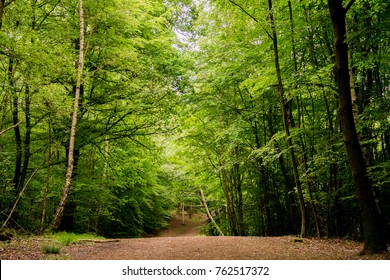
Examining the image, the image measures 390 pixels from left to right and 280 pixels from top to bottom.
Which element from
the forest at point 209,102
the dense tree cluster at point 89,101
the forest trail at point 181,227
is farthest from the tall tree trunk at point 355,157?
the forest trail at point 181,227

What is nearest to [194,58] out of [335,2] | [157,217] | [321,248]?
[335,2]

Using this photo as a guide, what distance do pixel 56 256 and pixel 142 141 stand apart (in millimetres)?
6981

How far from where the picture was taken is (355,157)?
509 centimetres

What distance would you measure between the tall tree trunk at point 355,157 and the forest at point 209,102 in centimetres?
2

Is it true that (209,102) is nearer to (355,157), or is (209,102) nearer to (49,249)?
(355,157)

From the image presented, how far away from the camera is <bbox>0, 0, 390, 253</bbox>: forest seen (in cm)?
698

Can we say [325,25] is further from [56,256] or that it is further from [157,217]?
[157,217]

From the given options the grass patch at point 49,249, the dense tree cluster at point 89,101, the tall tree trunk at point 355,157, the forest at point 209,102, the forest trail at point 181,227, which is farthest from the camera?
the forest trail at point 181,227

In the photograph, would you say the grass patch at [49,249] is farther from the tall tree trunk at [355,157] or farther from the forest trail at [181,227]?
the forest trail at [181,227]

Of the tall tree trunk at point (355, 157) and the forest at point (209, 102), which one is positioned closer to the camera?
the tall tree trunk at point (355, 157)

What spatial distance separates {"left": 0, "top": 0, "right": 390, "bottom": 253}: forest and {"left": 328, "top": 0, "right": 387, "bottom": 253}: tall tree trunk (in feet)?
0.06

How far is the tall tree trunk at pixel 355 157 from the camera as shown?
16.2ft

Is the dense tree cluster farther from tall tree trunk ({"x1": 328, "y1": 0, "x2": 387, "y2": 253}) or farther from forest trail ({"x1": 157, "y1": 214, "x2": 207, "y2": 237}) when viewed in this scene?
forest trail ({"x1": 157, "y1": 214, "x2": 207, "y2": 237})

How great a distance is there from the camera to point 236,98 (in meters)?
12.8
